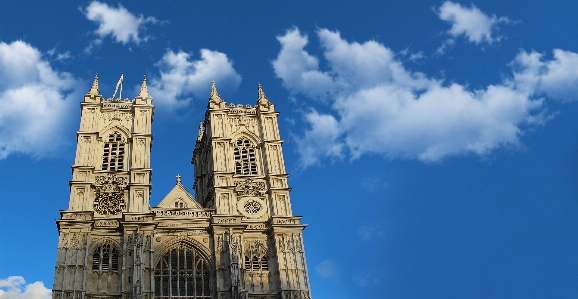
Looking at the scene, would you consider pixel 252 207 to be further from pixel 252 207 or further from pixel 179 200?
pixel 179 200

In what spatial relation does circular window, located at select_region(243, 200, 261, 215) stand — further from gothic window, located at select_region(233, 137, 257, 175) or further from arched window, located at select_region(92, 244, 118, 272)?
arched window, located at select_region(92, 244, 118, 272)

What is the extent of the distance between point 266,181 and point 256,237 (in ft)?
14.0

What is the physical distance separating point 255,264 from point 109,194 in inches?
403

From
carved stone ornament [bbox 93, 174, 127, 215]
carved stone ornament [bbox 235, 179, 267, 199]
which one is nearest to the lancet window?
carved stone ornament [bbox 235, 179, 267, 199]

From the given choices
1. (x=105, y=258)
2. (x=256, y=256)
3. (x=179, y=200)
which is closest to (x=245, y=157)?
(x=179, y=200)

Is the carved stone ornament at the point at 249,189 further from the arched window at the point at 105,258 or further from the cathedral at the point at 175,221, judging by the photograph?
the arched window at the point at 105,258

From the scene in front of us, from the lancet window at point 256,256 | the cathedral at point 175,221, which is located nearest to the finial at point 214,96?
the cathedral at point 175,221

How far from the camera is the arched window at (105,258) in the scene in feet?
114

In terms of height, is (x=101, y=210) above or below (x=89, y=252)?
above

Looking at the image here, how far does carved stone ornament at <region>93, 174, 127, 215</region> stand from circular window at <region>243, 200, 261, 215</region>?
7735 millimetres

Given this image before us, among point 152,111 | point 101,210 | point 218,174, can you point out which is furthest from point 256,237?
point 152,111

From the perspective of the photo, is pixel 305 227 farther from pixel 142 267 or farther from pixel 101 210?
pixel 101 210

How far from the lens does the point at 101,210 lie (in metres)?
37.3

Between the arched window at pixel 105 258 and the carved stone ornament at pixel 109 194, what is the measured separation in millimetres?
2640
